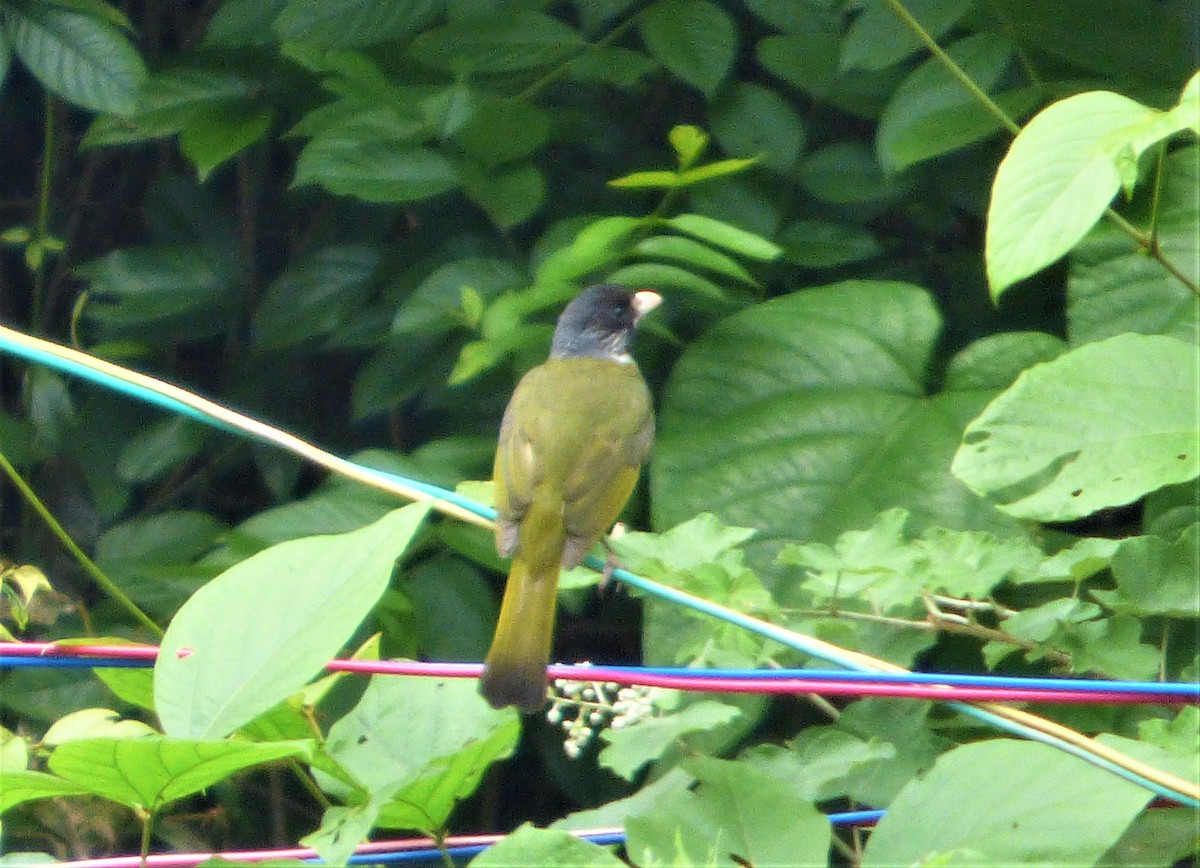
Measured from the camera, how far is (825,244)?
2787 millimetres

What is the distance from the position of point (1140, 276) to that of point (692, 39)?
92 centimetres

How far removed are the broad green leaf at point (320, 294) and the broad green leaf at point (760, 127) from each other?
766mm

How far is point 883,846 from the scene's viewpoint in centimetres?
131

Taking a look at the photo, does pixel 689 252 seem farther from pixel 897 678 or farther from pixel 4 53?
pixel 4 53

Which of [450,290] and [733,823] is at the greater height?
[450,290]

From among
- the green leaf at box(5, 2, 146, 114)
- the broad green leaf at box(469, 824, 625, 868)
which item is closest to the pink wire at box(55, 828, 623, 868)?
the broad green leaf at box(469, 824, 625, 868)

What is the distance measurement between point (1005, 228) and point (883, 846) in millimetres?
690

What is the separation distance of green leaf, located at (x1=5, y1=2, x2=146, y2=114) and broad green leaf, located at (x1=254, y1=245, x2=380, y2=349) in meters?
0.49

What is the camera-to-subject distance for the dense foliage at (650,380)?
1398mm

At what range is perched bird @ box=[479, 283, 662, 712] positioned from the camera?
2.09 m

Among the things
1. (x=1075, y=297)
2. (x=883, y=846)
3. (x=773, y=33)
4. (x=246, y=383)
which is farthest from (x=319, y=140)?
(x=883, y=846)

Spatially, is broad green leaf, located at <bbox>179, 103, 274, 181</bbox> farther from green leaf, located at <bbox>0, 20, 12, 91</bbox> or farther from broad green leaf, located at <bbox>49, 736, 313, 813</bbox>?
broad green leaf, located at <bbox>49, 736, 313, 813</bbox>

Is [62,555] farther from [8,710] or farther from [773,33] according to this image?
[773,33]

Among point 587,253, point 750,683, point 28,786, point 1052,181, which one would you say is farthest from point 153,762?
point 587,253
